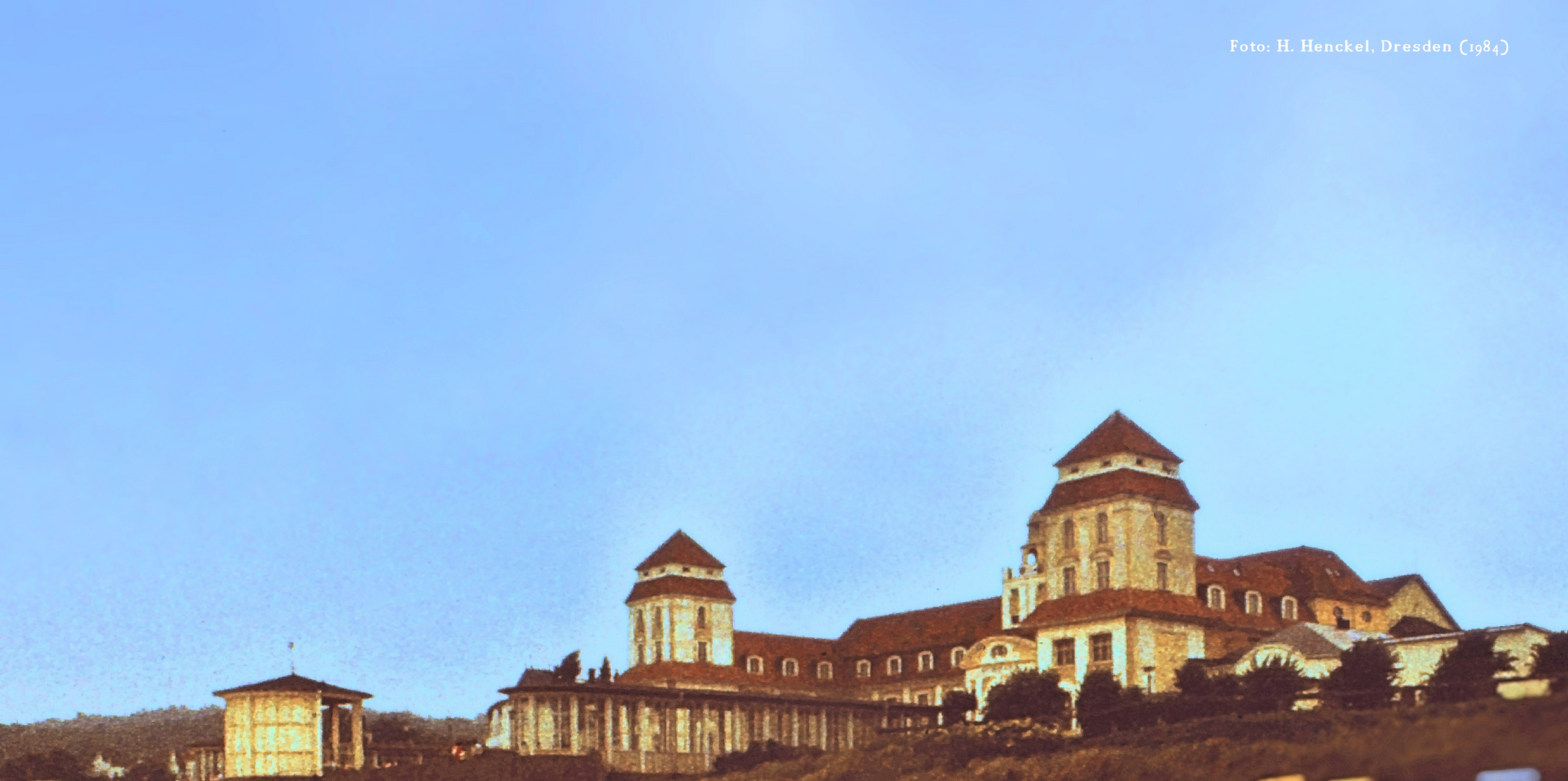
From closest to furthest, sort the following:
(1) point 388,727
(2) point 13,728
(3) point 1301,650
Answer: (3) point 1301,650 → (1) point 388,727 → (2) point 13,728

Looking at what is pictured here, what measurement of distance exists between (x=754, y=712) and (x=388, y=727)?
3253 centimetres

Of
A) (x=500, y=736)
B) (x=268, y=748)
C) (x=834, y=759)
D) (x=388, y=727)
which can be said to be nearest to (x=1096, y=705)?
(x=834, y=759)

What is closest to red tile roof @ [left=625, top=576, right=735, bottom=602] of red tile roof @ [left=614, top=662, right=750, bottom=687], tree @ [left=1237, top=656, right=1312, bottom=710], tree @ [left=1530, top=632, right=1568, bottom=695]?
red tile roof @ [left=614, top=662, right=750, bottom=687]

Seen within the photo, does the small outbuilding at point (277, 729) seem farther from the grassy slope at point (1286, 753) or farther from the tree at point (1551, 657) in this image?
the tree at point (1551, 657)

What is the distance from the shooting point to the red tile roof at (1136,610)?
81312 mm

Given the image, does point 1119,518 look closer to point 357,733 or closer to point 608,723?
point 608,723

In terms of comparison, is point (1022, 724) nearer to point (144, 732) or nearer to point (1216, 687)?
point (1216, 687)

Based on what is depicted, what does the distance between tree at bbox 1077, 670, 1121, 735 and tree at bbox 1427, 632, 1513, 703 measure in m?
11.7

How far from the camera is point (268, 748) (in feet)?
250

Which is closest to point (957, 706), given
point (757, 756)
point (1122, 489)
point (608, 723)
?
point (757, 756)

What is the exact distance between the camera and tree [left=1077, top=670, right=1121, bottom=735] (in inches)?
2542

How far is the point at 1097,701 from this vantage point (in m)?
67.2

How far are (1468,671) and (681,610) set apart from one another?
5712 centimetres

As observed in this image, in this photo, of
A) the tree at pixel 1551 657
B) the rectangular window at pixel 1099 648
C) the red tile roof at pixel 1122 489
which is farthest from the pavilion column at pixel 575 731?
the tree at pixel 1551 657
